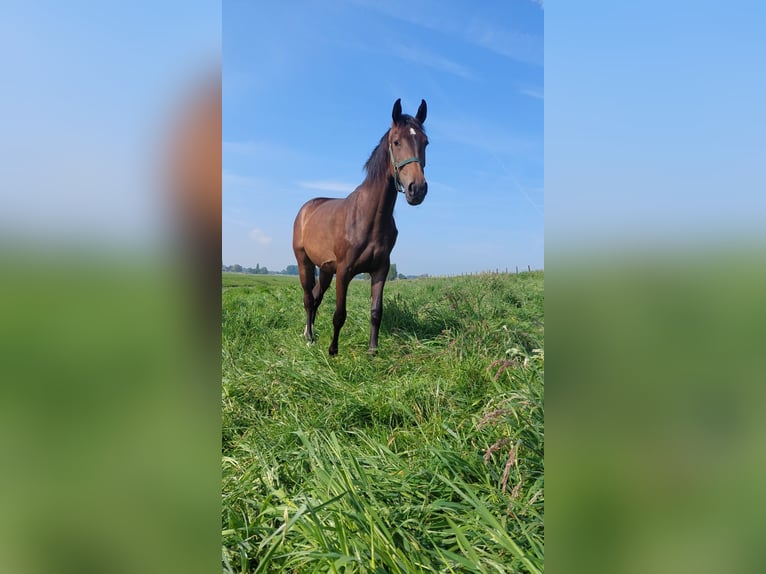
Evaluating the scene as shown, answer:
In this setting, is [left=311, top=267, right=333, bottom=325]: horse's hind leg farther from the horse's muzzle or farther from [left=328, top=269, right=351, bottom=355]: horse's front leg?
the horse's muzzle

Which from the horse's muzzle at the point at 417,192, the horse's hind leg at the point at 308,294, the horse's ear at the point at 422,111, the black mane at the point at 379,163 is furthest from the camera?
the horse's hind leg at the point at 308,294

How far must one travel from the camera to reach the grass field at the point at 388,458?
50.9 inches

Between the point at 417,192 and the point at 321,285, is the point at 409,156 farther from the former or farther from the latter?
the point at 321,285

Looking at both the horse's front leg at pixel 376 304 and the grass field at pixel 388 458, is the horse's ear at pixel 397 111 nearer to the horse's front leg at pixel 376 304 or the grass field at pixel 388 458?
the horse's front leg at pixel 376 304

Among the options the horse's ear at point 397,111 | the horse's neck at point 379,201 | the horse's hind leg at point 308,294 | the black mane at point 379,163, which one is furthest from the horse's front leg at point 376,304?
the horse's ear at point 397,111

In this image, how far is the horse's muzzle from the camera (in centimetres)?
415

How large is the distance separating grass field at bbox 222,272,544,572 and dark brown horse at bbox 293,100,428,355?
2.90 feet

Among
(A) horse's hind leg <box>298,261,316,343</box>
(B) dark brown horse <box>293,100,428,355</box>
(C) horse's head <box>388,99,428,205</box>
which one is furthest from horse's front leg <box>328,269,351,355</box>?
(C) horse's head <box>388,99,428,205</box>

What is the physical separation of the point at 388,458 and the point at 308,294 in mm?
4617
